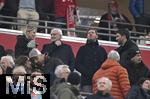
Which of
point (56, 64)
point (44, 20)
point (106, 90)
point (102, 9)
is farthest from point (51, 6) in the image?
point (106, 90)

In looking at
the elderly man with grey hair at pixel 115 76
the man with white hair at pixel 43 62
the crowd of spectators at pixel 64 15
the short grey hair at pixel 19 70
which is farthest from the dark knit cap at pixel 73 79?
the crowd of spectators at pixel 64 15

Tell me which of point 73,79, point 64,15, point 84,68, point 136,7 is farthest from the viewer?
point 136,7

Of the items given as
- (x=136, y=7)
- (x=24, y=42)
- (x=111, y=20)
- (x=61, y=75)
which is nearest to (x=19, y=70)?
(x=61, y=75)

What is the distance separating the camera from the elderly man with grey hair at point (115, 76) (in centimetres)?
1880

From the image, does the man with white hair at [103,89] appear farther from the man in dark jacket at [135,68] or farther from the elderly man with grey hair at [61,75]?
the man in dark jacket at [135,68]

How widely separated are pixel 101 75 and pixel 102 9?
9.74 metres

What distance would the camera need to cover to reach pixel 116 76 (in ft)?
62.3

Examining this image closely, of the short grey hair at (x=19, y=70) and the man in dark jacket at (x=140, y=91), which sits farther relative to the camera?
the man in dark jacket at (x=140, y=91)

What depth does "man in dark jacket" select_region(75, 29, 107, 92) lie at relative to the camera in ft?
67.8

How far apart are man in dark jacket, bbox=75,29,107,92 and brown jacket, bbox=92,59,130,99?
1394 mm

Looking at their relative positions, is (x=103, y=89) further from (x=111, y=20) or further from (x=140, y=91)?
(x=111, y=20)

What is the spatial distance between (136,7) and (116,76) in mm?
7549

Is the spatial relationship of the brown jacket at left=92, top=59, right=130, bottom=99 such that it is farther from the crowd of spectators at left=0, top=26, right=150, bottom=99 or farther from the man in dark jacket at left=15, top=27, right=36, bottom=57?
the man in dark jacket at left=15, top=27, right=36, bottom=57

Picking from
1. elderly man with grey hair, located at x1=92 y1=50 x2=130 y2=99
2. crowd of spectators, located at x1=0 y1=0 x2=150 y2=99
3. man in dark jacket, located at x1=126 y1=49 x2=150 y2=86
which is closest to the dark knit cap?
crowd of spectators, located at x1=0 y1=0 x2=150 y2=99
